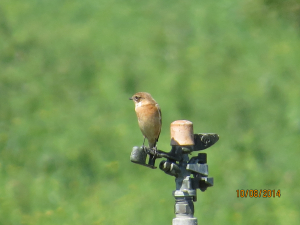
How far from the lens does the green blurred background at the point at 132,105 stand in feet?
26.2

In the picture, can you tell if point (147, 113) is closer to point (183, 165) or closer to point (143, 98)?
point (143, 98)

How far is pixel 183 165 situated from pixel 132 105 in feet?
16.2

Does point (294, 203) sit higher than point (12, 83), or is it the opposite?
point (12, 83)

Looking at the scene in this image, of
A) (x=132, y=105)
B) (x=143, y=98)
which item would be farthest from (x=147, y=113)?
(x=132, y=105)

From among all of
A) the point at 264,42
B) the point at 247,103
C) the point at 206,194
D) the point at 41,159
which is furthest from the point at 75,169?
the point at 264,42

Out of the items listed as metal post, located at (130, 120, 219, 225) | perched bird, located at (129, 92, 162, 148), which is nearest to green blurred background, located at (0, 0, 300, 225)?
perched bird, located at (129, 92, 162, 148)

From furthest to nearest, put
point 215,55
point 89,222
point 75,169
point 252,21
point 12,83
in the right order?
point 252,21
point 215,55
point 12,83
point 75,169
point 89,222

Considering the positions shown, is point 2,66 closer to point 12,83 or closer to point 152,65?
point 12,83

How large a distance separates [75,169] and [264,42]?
4.76 metres

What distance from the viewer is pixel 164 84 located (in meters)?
9.54

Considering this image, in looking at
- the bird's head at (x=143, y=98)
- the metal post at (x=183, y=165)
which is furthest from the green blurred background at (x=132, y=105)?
the metal post at (x=183, y=165)

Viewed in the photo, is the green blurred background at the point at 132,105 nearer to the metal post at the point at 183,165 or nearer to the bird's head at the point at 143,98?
the bird's head at the point at 143,98

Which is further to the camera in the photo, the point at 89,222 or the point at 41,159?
the point at 41,159

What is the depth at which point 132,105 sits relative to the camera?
29.9 ft
